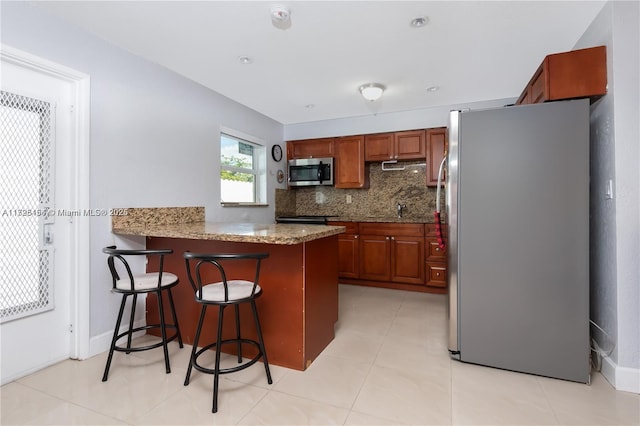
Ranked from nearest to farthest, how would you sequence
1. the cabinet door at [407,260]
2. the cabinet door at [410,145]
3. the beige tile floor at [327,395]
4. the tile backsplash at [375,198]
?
1. the beige tile floor at [327,395]
2. the cabinet door at [407,260]
3. the cabinet door at [410,145]
4. the tile backsplash at [375,198]

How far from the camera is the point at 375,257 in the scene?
4.05 meters

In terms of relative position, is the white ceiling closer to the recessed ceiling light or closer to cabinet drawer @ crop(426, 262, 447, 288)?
the recessed ceiling light

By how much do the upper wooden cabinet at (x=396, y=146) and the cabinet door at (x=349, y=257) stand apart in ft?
3.93

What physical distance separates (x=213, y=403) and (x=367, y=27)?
256 centimetres

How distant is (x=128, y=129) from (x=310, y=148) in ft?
8.86

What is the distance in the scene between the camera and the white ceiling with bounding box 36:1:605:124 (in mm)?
1960

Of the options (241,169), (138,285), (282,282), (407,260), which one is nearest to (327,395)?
(282,282)

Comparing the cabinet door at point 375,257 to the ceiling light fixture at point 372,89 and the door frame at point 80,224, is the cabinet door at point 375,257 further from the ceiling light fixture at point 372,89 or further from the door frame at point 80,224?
the door frame at point 80,224

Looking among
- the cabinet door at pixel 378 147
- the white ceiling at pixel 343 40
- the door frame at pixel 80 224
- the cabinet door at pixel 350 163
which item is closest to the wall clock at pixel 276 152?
the cabinet door at pixel 350 163

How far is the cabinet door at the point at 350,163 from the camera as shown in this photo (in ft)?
14.4

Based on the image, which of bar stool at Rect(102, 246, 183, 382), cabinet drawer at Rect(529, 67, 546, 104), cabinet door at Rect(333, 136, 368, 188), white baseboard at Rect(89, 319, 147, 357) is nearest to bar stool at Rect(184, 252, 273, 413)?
bar stool at Rect(102, 246, 183, 382)

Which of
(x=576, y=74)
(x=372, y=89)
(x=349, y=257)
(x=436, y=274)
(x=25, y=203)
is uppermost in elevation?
(x=372, y=89)

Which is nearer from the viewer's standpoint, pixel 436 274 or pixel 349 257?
pixel 436 274

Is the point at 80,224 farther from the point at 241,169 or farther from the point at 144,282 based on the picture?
the point at 241,169
